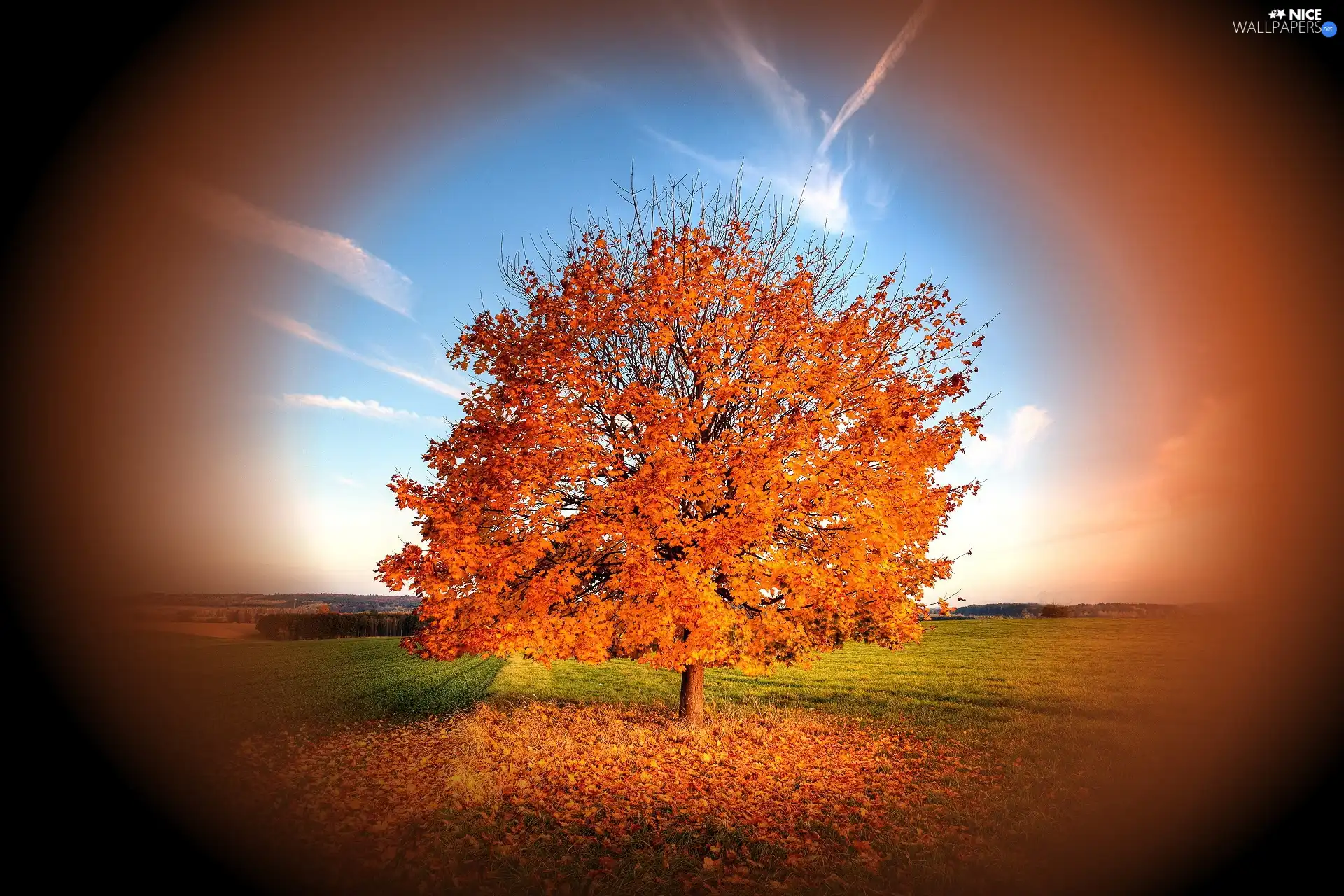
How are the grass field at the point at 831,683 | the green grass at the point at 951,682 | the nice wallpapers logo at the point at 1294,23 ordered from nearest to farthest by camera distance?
the nice wallpapers logo at the point at 1294,23 < the grass field at the point at 831,683 < the green grass at the point at 951,682

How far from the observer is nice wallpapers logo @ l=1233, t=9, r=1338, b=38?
20.3 feet

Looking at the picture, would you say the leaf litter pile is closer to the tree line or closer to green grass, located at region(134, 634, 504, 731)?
green grass, located at region(134, 634, 504, 731)

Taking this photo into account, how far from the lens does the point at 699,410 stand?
10.5 meters

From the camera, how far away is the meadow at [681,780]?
21.0ft

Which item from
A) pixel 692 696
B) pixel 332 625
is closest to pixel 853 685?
pixel 692 696

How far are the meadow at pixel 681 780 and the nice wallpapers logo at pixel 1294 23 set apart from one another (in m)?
9.97

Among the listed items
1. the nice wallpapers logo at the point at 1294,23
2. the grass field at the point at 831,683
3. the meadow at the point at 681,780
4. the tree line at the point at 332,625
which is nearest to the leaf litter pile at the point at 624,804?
the meadow at the point at 681,780

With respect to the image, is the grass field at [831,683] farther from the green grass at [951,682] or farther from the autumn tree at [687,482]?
the autumn tree at [687,482]

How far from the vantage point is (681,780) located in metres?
9.30

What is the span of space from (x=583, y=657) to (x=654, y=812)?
276 cm

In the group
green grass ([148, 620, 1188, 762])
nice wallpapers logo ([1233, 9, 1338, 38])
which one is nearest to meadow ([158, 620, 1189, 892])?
green grass ([148, 620, 1188, 762])

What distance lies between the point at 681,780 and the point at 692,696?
3733mm

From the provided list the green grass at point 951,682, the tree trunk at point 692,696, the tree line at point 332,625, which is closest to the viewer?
the tree trunk at point 692,696

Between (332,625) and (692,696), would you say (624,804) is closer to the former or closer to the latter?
(692,696)
